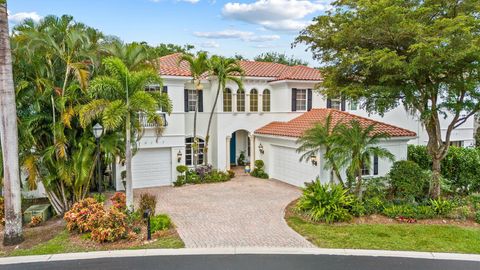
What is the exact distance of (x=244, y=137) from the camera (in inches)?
980

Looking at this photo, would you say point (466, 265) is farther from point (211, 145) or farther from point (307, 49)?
point (211, 145)

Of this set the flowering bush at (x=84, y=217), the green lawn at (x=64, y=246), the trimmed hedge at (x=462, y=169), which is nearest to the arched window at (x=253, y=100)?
the trimmed hedge at (x=462, y=169)

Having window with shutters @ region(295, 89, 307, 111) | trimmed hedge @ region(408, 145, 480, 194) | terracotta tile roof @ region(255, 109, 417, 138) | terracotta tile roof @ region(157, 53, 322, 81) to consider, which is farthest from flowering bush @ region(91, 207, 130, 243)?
trimmed hedge @ region(408, 145, 480, 194)

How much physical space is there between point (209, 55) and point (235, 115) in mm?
4382

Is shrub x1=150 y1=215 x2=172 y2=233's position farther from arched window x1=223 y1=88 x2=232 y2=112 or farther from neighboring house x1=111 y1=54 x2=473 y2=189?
arched window x1=223 y1=88 x2=232 y2=112

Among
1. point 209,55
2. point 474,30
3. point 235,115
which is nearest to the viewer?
point 474,30

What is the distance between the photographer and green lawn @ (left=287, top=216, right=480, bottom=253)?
994 centimetres

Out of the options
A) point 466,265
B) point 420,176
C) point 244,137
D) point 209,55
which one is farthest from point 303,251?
point 244,137

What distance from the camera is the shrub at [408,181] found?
1419 centimetres

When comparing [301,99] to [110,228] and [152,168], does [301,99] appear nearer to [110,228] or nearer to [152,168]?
[152,168]

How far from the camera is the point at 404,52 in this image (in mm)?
13531

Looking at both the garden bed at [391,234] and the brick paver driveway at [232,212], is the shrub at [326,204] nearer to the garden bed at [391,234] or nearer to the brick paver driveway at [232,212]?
the garden bed at [391,234]

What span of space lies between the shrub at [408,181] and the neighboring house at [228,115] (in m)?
3.47

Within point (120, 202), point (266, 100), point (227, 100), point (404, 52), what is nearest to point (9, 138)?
point (120, 202)
